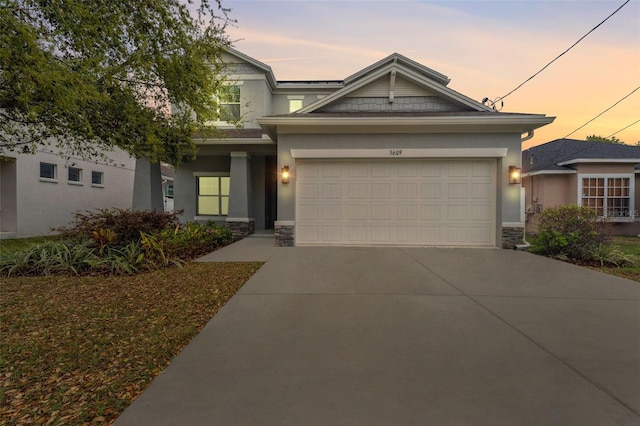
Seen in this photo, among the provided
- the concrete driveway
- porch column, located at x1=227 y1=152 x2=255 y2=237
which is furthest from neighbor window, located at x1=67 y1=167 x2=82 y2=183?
the concrete driveway

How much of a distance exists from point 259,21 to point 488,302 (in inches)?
366

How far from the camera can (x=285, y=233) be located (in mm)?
9078

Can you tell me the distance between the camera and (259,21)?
9.01 m

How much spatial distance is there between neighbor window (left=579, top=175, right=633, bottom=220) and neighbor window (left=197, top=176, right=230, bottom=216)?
15.9 m

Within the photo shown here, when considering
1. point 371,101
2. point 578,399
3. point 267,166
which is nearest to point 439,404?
point 578,399

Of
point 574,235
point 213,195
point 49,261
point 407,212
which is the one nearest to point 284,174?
point 407,212

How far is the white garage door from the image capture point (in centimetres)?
894

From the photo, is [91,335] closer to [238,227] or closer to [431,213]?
[238,227]

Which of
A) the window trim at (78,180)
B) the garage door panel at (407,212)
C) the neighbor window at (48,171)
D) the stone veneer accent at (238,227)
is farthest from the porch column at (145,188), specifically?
the garage door panel at (407,212)

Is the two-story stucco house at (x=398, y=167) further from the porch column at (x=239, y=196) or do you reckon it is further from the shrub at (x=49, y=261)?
the shrub at (x=49, y=261)

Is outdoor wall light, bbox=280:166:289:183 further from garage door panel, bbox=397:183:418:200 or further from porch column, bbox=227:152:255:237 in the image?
garage door panel, bbox=397:183:418:200

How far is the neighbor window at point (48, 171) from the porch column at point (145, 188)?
5881 millimetres

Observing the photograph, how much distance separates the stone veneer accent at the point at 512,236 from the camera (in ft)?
28.5

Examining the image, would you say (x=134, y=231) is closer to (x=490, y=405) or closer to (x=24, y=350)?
(x=24, y=350)
